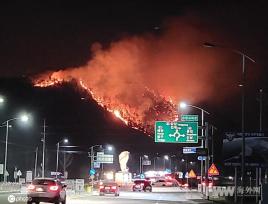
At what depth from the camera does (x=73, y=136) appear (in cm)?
14888

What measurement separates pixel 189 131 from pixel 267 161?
1219cm

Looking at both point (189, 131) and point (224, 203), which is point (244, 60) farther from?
point (189, 131)

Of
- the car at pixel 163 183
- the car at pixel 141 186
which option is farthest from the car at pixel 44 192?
the car at pixel 163 183

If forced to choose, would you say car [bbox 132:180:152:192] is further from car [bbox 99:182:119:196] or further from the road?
the road

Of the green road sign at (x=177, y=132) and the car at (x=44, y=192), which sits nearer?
the car at (x=44, y=192)

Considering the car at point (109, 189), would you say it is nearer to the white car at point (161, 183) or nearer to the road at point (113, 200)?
the road at point (113, 200)

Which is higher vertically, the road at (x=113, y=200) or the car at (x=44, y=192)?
the car at (x=44, y=192)

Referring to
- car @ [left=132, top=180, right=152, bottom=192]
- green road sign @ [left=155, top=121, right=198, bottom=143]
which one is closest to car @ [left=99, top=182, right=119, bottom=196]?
green road sign @ [left=155, top=121, right=198, bottom=143]

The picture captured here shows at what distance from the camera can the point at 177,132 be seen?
176 feet

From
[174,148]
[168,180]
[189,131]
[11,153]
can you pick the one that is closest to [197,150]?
[189,131]

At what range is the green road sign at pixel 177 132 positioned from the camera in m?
53.6

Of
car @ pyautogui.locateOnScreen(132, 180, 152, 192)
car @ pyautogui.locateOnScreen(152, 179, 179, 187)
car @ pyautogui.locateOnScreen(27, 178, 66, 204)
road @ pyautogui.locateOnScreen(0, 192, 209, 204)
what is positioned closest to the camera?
car @ pyautogui.locateOnScreen(27, 178, 66, 204)

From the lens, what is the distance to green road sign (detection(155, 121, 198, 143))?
176 feet

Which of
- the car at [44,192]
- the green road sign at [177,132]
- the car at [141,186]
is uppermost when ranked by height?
the green road sign at [177,132]
